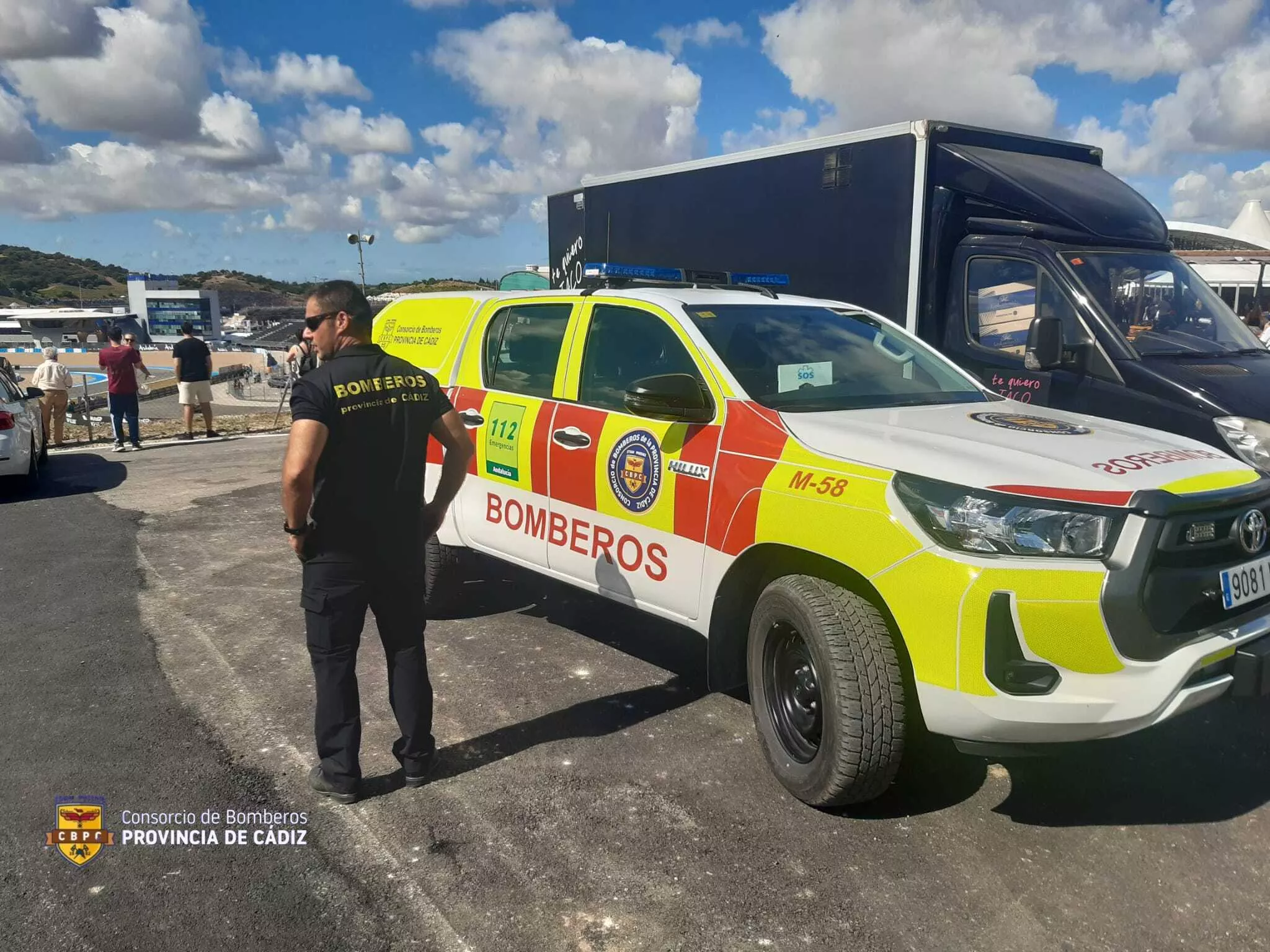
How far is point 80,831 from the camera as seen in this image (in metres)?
3.25

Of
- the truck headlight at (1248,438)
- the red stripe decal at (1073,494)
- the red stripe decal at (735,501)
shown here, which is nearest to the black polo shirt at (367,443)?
the red stripe decal at (735,501)

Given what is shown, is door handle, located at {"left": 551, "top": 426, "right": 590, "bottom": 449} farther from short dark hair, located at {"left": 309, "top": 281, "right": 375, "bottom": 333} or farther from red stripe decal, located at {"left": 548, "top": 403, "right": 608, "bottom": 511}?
short dark hair, located at {"left": 309, "top": 281, "right": 375, "bottom": 333}

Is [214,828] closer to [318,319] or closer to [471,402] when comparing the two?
[318,319]

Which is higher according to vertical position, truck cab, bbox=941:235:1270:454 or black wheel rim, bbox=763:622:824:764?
truck cab, bbox=941:235:1270:454

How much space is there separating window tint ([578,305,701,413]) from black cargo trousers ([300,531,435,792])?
4.21ft

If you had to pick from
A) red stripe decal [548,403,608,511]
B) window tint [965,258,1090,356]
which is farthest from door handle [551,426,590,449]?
window tint [965,258,1090,356]

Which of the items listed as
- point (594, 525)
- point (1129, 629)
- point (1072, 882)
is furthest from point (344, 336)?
point (1072, 882)

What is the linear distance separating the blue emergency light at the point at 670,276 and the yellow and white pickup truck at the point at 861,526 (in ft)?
1.00

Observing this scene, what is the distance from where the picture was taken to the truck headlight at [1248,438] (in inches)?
182

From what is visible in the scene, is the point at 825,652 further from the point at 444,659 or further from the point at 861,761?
the point at 444,659

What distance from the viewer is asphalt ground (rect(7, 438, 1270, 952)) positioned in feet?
9.02

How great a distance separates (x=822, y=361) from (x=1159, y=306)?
119 inches

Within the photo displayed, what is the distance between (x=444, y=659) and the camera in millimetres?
4879

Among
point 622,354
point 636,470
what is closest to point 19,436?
point 622,354
